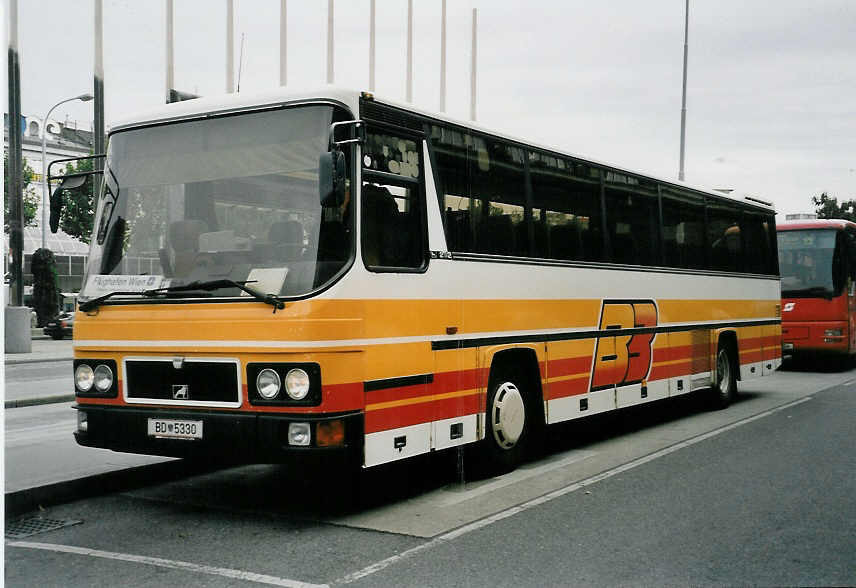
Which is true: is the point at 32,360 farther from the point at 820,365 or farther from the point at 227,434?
the point at 820,365

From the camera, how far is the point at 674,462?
370 inches

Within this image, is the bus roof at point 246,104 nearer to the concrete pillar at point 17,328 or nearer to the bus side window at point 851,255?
the bus side window at point 851,255

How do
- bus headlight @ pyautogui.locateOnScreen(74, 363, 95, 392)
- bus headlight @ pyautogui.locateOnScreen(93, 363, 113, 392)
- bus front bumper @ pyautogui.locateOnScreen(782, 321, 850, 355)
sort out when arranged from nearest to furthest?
1. bus headlight @ pyautogui.locateOnScreen(93, 363, 113, 392)
2. bus headlight @ pyautogui.locateOnScreen(74, 363, 95, 392)
3. bus front bumper @ pyautogui.locateOnScreen(782, 321, 850, 355)

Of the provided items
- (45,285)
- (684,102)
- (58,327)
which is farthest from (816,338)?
(58,327)

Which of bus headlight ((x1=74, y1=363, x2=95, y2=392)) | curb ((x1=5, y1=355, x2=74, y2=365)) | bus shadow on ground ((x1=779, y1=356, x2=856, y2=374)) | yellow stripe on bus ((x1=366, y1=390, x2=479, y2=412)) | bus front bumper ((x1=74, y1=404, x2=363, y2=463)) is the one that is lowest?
bus shadow on ground ((x1=779, y1=356, x2=856, y2=374))

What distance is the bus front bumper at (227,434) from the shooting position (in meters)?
6.58

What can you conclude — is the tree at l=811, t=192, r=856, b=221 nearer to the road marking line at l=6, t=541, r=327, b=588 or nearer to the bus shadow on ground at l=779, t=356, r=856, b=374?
the bus shadow on ground at l=779, t=356, r=856, b=374

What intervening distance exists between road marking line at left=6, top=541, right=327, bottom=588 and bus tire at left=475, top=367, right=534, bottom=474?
334cm

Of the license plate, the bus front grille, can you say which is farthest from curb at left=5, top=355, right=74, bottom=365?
the license plate

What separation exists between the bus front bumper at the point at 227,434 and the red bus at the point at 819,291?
1698 centimetres

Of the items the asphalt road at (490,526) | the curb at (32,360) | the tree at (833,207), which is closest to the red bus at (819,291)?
the asphalt road at (490,526)

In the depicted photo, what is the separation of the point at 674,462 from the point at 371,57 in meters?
25.7

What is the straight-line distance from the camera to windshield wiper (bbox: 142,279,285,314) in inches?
260

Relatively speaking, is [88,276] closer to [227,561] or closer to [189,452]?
[189,452]
